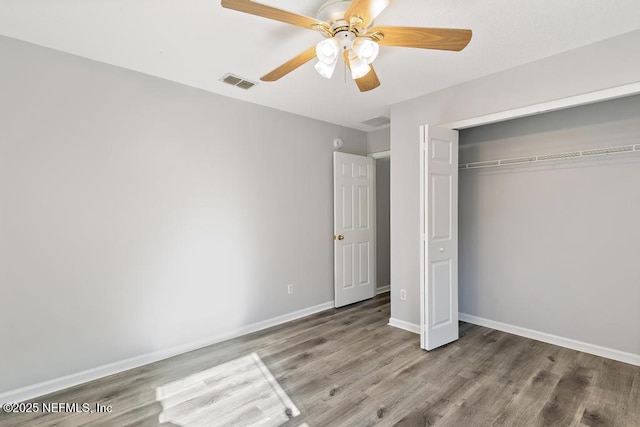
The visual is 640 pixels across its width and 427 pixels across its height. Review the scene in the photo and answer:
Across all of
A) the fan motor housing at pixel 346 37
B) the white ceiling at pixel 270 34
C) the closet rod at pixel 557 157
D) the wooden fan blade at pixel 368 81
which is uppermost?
the white ceiling at pixel 270 34

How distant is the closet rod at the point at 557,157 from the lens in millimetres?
2663

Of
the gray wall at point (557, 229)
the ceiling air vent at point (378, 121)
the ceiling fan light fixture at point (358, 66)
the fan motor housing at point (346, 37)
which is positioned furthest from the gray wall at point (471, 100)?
the fan motor housing at point (346, 37)

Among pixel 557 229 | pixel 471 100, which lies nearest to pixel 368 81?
pixel 471 100

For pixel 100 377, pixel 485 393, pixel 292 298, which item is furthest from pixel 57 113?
pixel 485 393

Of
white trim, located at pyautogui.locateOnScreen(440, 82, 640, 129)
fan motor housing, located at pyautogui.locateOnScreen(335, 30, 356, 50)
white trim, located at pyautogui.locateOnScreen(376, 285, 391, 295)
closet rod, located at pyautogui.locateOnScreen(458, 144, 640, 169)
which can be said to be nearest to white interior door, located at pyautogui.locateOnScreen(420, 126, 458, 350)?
white trim, located at pyautogui.locateOnScreen(440, 82, 640, 129)

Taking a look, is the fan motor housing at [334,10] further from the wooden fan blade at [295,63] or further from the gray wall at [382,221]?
the gray wall at [382,221]

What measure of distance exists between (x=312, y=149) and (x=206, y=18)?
2278mm

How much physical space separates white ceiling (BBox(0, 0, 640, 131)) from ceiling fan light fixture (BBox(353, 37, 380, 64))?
0.33 metres

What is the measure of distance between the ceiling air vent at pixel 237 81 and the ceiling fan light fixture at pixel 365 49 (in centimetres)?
150

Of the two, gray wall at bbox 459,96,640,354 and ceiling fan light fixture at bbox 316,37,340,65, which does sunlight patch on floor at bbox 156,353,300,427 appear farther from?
gray wall at bbox 459,96,640,354

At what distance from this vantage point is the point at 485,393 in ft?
7.52

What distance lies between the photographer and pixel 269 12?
1.50 metres

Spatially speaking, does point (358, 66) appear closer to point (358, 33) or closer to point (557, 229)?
point (358, 33)

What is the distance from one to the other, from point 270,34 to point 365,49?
836 millimetres
